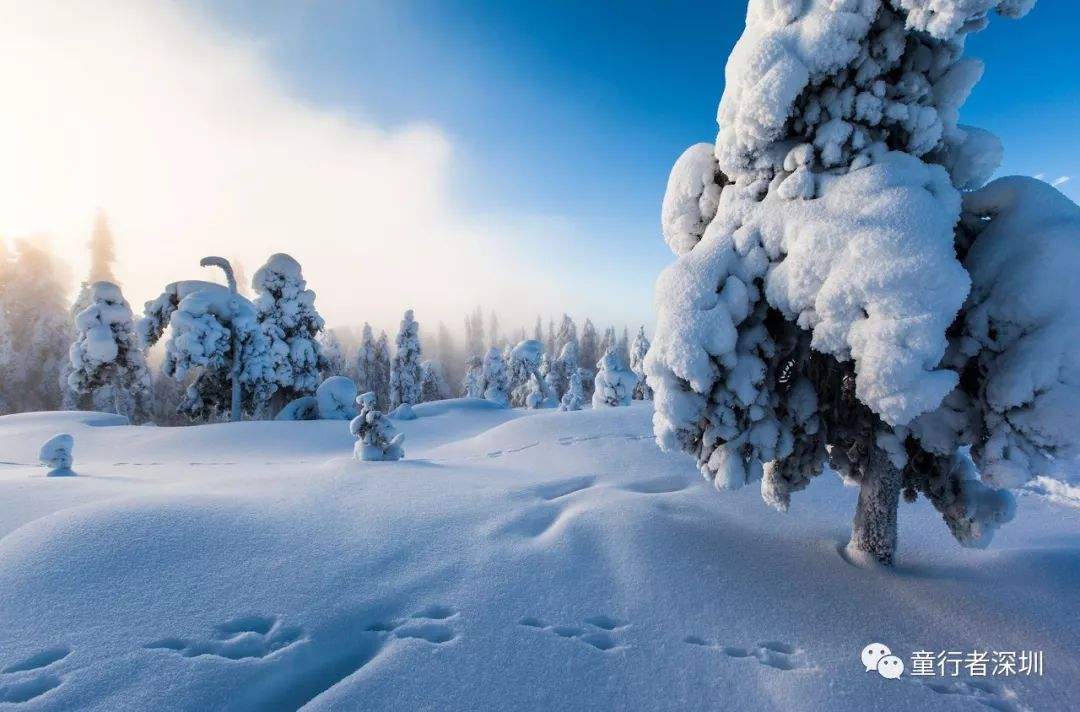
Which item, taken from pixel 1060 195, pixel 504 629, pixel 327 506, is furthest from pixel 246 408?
pixel 1060 195

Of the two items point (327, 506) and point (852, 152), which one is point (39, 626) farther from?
point (852, 152)

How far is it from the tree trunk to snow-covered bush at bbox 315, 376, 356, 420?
65.7ft

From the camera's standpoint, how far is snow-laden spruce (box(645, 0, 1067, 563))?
11.8ft

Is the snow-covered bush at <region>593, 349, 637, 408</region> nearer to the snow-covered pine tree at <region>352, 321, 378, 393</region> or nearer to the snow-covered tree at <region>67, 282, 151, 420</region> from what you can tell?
the snow-covered tree at <region>67, 282, 151, 420</region>

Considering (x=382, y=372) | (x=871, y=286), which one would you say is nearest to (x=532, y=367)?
(x=382, y=372)

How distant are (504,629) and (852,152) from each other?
16.2 ft

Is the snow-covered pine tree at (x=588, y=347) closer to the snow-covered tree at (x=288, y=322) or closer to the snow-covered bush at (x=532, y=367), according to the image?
the snow-covered bush at (x=532, y=367)

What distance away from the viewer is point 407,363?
1599 inches

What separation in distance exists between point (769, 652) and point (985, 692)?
1375mm

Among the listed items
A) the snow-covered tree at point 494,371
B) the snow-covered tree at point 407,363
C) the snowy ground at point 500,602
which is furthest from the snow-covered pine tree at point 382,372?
the snowy ground at point 500,602

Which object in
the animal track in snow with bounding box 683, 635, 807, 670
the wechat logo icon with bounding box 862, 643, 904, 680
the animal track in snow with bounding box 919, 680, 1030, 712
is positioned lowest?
the animal track in snow with bounding box 919, 680, 1030, 712

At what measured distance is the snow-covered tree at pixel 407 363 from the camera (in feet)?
132

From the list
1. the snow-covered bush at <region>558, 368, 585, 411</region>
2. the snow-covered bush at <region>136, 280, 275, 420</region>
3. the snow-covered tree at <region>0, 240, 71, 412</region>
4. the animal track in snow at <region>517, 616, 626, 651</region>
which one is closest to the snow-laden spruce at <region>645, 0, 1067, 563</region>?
the animal track in snow at <region>517, 616, 626, 651</region>

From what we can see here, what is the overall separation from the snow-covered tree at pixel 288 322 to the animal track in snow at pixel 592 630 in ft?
68.7
